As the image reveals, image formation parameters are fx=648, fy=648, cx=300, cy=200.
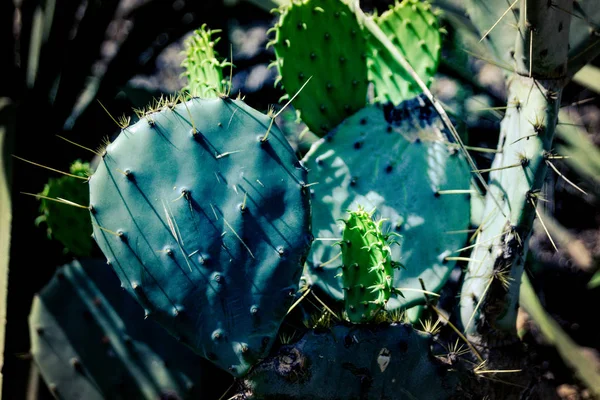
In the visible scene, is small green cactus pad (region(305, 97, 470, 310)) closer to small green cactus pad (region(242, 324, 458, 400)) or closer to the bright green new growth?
small green cactus pad (region(242, 324, 458, 400))

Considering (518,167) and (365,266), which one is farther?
(518,167)

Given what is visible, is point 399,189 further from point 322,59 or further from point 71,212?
point 71,212

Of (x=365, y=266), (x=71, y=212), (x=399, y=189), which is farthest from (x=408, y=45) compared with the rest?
(x=71, y=212)

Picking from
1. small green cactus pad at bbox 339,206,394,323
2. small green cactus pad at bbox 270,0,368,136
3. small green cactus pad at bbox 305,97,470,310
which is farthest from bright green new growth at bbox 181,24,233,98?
small green cactus pad at bbox 339,206,394,323

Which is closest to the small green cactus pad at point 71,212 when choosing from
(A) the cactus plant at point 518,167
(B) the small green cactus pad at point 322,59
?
(B) the small green cactus pad at point 322,59

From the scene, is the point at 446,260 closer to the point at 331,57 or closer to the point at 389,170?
the point at 389,170

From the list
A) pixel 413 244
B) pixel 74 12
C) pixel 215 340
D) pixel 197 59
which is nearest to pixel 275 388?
pixel 215 340
